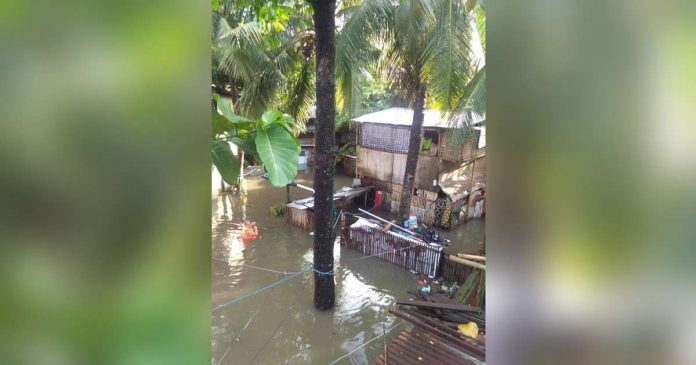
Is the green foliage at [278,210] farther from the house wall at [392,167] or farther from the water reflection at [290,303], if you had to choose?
the house wall at [392,167]

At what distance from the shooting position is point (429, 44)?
738 centimetres

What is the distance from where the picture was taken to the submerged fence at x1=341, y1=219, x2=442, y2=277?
9.25m

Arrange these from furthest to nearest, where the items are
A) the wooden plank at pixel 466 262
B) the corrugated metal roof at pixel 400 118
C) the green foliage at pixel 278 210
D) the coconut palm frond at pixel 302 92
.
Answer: the green foliage at pixel 278 210, the corrugated metal roof at pixel 400 118, the coconut palm frond at pixel 302 92, the wooden plank at pixel 466 262

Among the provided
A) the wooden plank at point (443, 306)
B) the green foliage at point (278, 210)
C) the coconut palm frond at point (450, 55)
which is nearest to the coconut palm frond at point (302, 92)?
the coconut palm frond at point (450, 55)

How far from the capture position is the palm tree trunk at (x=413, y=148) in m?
10.8

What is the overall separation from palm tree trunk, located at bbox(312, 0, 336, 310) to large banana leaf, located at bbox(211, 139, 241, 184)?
15.5ft

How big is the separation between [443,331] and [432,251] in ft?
15.6

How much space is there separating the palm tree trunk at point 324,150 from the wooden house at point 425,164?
5.95 m

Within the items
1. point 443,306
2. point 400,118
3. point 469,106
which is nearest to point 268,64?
point 400,118
